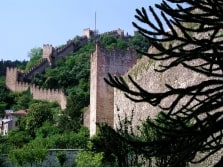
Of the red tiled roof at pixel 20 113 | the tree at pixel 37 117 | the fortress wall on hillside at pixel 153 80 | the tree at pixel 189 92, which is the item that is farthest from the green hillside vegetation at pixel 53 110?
the tree at pixel 189 92

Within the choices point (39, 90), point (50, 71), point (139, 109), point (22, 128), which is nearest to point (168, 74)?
point (139, 109)

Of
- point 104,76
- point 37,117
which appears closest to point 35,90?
point 37,117

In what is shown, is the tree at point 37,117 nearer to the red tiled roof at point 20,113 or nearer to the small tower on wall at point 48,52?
the red tiled roof at point 20,113

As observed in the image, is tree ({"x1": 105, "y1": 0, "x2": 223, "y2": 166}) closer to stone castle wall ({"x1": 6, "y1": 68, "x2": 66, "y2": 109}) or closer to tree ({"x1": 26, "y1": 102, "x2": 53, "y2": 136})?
tree ({"x1": 26, "y1": 102, "x2": 53, "y2": 136})

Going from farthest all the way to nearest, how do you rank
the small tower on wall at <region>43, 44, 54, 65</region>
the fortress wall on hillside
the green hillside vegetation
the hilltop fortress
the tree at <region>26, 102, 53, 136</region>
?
the small tower on wall at <region>43, 44, 54, 65</region>, the tree at <region>26, 102, 53, 136</region>, the green hillside vegetation, the hilltop fortress, the fortress wall on hillside

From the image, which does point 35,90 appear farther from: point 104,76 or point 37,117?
point 104,76

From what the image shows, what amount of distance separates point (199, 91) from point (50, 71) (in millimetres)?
61871

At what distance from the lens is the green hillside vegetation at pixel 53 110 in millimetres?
30125

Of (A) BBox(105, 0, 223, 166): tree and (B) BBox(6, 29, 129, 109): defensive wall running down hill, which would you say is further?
(B) BBox(6, 29, 129, 109): defensive wall running down hill

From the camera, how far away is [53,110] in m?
49.4

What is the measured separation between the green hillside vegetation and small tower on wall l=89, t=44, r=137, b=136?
175cm

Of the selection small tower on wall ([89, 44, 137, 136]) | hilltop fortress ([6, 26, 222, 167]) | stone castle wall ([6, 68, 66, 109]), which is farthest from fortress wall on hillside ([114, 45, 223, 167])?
stone castle wall ([6, 68, 66, 109])

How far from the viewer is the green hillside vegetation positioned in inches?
1186

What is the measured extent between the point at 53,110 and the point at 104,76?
2169 centimetres
